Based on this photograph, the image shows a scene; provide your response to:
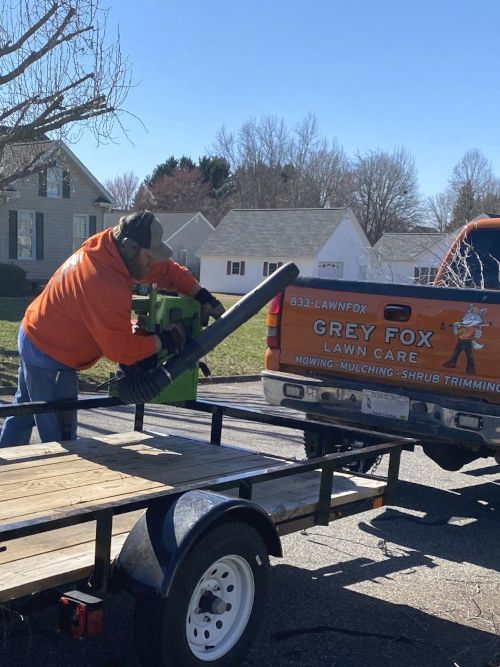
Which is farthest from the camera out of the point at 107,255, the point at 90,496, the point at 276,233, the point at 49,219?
the point at 276,233

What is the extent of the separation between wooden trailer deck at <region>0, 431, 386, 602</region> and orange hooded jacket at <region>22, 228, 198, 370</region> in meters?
0.58

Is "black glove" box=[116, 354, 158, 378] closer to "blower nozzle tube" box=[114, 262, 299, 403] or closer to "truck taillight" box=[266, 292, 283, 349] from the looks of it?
"blower nozzle tube" box=[114, 262, 299, 403]

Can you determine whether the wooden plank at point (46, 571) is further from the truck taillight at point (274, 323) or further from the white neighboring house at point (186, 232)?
the white neighboring house at point (186, 232)

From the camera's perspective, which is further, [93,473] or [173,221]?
[173,221]

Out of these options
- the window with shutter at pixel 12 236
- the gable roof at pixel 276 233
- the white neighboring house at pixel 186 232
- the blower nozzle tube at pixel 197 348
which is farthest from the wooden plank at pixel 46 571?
the white neighboring house at pixel 186 232

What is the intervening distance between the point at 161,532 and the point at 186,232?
55839 mm

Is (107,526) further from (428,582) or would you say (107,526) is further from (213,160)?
(213,160)

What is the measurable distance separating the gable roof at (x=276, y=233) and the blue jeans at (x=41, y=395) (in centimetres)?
4301

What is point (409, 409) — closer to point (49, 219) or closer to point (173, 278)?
point (173, 278)

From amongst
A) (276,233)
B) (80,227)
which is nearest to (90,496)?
(80,227)

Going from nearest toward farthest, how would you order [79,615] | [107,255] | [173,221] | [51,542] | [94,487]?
[79,615]
[51,542]
[94,487]
[107,255]
[173,221]

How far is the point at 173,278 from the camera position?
5.14 meters

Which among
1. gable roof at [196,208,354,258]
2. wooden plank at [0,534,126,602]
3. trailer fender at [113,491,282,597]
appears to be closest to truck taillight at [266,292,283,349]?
trailer fender at [113,491,282,597]

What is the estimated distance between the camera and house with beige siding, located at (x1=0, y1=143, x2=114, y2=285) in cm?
3200
